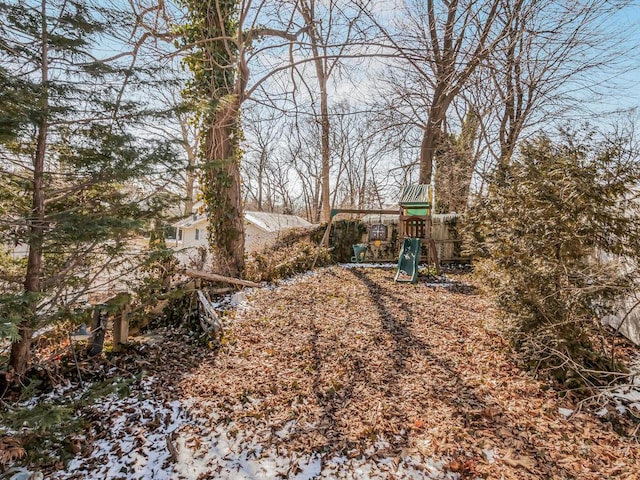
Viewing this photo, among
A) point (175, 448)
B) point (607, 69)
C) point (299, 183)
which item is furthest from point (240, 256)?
point (299, 183)

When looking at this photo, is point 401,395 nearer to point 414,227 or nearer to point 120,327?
point 120,327

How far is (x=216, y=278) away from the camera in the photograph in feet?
18.7

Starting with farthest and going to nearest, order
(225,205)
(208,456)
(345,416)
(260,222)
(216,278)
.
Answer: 1. (260,222)
2. (225,205)
3. (216,278)
4. (345,416)
5. (208,456)

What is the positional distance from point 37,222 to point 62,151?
663 mm

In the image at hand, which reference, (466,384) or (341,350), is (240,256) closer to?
(341,350)

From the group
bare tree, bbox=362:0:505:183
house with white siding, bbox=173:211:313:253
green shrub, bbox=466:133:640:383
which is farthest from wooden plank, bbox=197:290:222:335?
house with white siding, bbox=173:211:313:253

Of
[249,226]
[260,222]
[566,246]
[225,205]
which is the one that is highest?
[260,222]

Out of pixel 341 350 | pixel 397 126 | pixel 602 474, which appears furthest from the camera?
pixel 397 126

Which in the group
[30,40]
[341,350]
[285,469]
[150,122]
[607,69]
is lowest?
[285,469]

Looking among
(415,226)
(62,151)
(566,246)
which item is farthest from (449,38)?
(415,226)

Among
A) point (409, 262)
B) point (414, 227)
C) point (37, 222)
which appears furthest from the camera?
point (414, 227)

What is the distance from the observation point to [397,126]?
10.1 m

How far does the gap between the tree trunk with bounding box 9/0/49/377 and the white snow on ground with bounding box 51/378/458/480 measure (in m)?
0.84

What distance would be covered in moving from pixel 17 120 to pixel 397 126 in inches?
369
